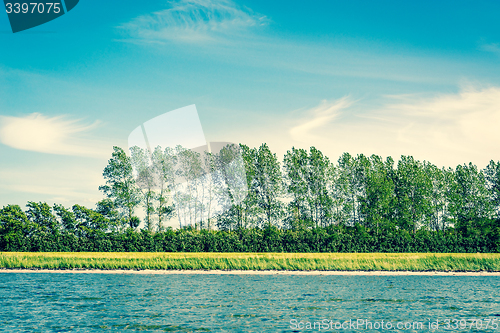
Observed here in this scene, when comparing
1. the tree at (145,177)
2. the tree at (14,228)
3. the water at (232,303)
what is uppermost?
the tree at (145,177)

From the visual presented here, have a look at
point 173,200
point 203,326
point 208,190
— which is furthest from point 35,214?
point 203,326

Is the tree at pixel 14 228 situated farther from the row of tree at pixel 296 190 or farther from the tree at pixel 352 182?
the tree at pixel 352 182

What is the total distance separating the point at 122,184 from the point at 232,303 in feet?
176

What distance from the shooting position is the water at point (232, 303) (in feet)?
69.1

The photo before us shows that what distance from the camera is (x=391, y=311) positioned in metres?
25.2

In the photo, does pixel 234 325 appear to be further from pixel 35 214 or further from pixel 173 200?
pixel 173 200

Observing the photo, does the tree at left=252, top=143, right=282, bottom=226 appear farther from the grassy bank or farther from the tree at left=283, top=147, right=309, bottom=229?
the grassy bank

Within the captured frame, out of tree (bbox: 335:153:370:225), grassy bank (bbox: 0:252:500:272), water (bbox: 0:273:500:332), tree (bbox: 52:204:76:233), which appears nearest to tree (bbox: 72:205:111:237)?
tree (bbox: 52:204:76:233)

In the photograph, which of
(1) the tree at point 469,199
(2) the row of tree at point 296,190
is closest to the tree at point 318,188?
(2) the row of tree at point 296,190

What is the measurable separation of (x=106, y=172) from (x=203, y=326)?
200ft

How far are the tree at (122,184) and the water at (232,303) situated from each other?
111 ft

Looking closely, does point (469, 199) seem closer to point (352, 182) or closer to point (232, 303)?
point (352, 182)

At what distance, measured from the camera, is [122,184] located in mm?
76000

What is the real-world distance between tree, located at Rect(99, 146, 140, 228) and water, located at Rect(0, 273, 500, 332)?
Answer: 3377cm
